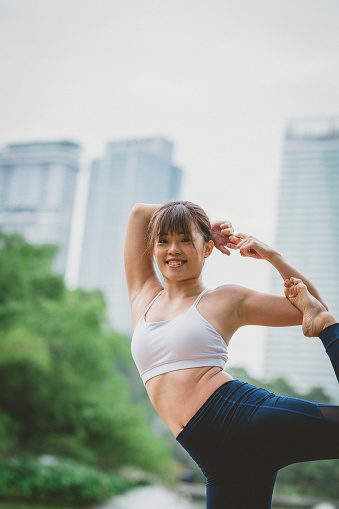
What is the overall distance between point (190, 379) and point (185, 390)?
1.0 inches

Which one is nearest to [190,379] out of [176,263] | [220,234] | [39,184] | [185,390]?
[185,390]

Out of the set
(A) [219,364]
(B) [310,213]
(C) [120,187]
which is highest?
(C) [120,187]

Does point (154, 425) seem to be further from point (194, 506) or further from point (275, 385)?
point (194, 506)

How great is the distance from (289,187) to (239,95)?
17.7 ft

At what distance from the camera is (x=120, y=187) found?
40.5m

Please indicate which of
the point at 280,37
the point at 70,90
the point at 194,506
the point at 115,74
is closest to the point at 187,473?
the point at 194,506

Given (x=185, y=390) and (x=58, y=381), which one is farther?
(x=58, y=381)

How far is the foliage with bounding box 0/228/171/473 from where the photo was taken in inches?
366

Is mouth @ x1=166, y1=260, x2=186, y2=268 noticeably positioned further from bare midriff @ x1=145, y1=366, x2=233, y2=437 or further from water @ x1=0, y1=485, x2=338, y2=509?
water @ x1=0, y1=485, x2=338, y2=509

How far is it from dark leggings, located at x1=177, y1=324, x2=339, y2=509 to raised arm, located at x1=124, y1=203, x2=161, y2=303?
434mm

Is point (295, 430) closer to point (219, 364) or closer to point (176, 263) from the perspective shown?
point (219, 364)

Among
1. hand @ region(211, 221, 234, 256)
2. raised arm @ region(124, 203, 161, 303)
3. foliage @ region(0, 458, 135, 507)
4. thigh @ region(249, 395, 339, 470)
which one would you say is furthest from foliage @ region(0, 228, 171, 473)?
thigh @ region(249, 395, 339, 470)

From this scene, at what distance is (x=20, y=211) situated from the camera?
36.3 meters

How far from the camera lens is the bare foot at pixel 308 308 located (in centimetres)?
136
